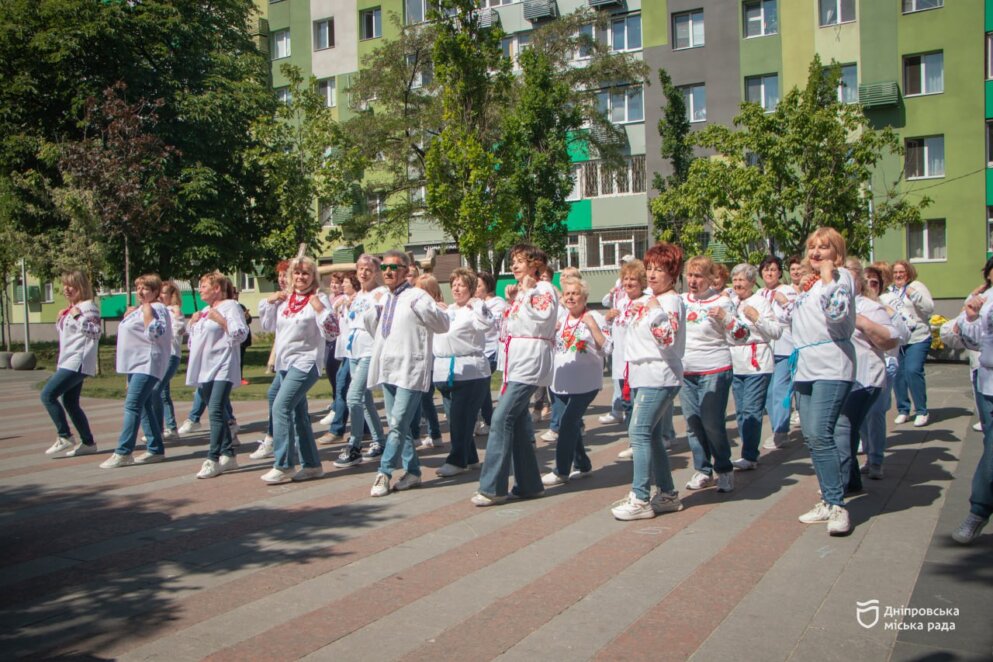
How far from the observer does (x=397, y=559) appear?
17.6ft

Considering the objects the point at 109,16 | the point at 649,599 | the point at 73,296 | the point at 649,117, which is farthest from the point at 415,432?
the point at 649,117

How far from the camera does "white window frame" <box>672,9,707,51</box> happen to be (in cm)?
3662

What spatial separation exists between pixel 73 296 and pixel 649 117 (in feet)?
106

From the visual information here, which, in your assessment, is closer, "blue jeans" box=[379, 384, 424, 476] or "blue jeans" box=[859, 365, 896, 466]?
"blue jeans" box=[379, 384, 424, 476]

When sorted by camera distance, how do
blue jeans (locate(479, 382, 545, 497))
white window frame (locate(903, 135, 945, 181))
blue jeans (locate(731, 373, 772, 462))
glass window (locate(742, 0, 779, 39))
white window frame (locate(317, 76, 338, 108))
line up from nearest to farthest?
blue jeans (locate(479, 382, 545, 497)) → blue jeans (locate(731, 373, 772, 462)) → white window frame (locate(903, 135, 945, 181)) → glass window (locate(742, 0, 779, 39)) → white window frame (locate(317, 76, 338, 108))

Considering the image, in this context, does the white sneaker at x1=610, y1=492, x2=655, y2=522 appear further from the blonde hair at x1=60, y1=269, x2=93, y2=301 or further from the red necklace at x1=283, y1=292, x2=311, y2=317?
the blonde hair at x1=60, y1=269, x2=93, y2=301

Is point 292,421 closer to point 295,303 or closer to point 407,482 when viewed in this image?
point 295,303

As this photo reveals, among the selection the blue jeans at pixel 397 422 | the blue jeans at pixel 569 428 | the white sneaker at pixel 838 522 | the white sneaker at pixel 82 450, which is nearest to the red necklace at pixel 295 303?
the blue jeans at pixel 397 422

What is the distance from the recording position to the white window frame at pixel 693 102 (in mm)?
36703

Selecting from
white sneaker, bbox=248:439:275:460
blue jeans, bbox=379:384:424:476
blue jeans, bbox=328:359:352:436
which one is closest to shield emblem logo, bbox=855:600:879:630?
blue jeans, bbox=379:384:424:476

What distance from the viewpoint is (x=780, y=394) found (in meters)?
9.16

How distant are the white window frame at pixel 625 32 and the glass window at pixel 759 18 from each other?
4.57 metres

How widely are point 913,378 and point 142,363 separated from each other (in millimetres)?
8908

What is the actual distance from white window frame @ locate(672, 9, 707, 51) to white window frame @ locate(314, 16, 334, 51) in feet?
60.5
